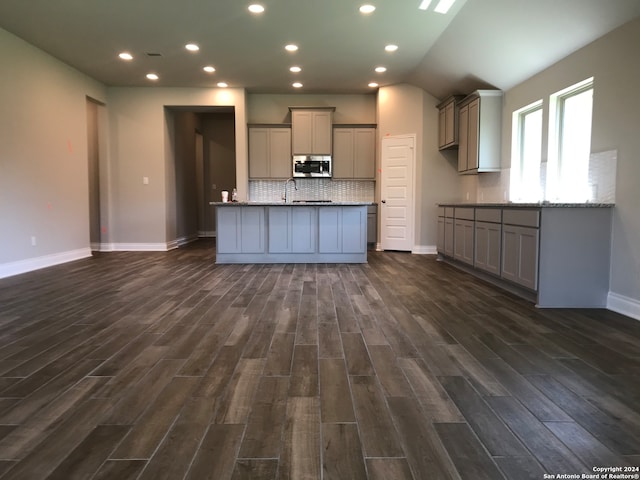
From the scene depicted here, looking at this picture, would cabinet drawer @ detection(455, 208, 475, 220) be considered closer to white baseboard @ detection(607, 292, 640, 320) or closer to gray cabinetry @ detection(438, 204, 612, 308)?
gray cabinetry @ detection(438, 204, 612, 308)

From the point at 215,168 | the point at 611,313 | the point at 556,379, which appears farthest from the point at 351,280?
the point at 215,168

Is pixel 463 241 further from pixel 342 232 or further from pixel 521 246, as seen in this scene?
pixel 342 232

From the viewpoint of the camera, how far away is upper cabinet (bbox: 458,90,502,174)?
19.9 feet

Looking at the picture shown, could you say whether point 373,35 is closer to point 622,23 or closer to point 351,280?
point 622,23

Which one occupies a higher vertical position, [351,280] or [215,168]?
[215,168]

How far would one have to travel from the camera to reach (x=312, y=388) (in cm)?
203

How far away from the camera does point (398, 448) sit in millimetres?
1521

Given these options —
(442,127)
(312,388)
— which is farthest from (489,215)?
(312,388)

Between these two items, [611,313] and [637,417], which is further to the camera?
[611,313]

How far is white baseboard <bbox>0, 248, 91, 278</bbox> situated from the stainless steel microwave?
429cm

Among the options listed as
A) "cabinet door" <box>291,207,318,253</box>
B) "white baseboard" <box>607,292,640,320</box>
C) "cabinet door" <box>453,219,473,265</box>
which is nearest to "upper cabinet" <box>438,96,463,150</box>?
"cabinet door" <box>453,219,473,265</box>

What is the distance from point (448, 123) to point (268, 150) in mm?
3681

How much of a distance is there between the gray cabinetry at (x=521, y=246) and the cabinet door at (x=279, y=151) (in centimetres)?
520

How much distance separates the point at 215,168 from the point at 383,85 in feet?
17.0
